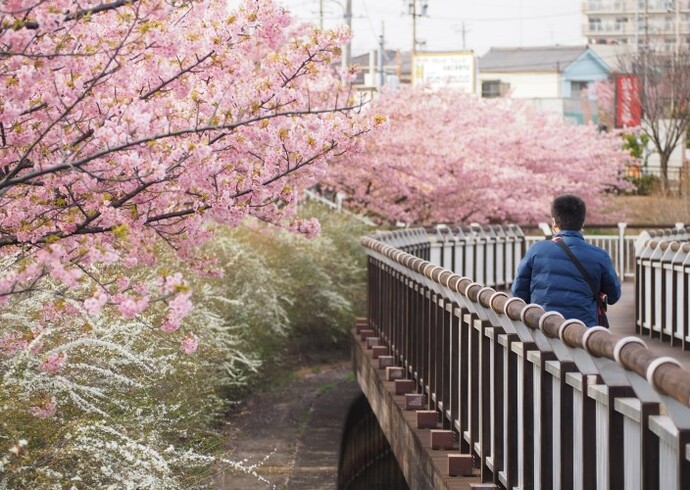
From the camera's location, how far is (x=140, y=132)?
5.59 meters

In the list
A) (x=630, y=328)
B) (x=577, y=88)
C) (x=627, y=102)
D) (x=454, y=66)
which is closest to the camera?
(x=630, y=328)

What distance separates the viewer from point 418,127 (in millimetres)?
29703

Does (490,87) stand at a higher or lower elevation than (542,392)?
higher

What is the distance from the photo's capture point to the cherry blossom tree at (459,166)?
2798 cm

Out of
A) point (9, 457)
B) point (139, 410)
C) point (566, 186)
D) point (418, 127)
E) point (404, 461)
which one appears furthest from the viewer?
point (566, 186)

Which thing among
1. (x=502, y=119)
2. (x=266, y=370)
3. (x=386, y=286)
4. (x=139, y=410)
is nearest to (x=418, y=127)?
(x=502, y=119)

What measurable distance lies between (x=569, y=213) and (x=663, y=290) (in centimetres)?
536

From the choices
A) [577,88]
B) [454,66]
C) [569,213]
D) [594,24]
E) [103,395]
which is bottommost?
[103,395]

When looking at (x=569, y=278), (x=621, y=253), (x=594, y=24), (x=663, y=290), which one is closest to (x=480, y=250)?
(x=663, y=290)

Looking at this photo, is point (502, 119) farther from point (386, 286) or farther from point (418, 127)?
point (386, 286)

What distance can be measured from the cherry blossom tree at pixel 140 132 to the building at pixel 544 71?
241 feet

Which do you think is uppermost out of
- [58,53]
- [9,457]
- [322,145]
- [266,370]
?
[58,53]

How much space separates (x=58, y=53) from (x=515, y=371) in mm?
2311

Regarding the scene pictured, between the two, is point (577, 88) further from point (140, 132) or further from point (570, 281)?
point (140, 132)
